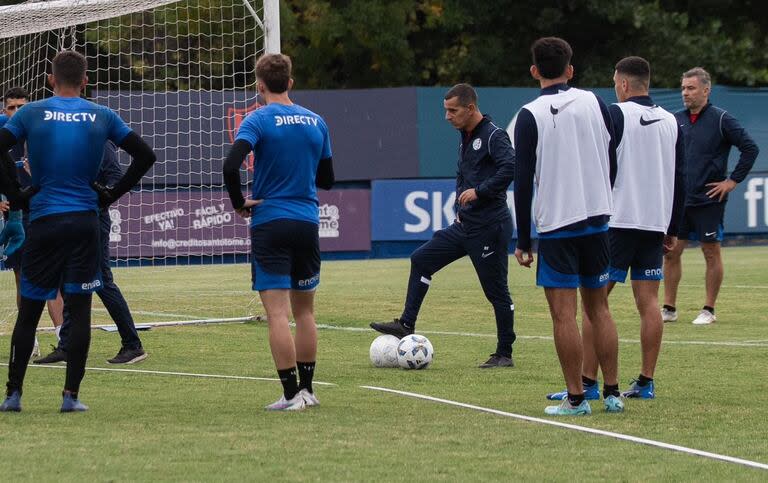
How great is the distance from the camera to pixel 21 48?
17531 millimetres

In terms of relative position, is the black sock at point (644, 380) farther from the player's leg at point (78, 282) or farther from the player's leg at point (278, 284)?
the player's leg at point (78, 282)

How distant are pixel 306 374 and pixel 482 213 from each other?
8.44ft

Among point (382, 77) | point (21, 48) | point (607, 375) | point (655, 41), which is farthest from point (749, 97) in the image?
point (607, 375)

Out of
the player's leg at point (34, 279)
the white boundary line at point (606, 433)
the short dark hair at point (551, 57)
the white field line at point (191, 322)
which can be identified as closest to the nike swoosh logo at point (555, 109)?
the short dark hair at point (551, 57)

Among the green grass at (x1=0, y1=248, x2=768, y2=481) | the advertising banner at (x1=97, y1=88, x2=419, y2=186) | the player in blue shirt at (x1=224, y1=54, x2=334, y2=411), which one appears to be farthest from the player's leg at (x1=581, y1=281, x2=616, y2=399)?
the advertising banner at (x1=97, y1=88, x2=419, y2=186)

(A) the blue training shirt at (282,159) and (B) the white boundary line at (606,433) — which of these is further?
(A) the blue training shirt at (282,159)

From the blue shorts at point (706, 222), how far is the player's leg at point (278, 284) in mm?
6628

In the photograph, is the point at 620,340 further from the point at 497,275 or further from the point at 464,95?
the point at 464,95

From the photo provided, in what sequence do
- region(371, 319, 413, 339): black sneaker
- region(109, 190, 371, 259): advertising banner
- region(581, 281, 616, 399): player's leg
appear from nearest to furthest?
region(581, 281, 616, 399): player's leg < region(371, 319, 413, 339): black sneaker < region(109, 190, 371, 259): advertising banner

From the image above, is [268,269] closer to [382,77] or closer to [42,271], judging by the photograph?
[42,271]

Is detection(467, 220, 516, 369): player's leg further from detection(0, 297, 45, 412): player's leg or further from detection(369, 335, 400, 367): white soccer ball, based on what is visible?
detection(0, 297, 45, 412): player's leg

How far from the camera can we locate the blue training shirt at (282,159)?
25.0 feet

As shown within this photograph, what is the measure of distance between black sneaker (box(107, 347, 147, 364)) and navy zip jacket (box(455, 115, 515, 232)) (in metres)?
2.63

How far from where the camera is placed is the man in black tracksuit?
9844 mm
